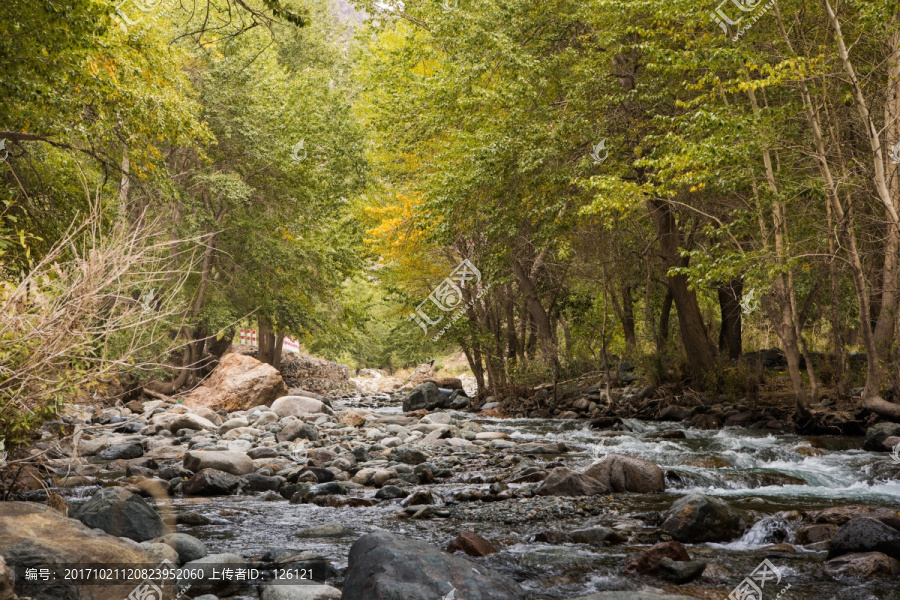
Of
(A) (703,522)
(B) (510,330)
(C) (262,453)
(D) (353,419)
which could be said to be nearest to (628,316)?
(B) (510,330)

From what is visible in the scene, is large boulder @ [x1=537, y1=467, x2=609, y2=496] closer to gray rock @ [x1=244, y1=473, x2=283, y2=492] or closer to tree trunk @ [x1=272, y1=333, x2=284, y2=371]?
gray rock @ [x1=244, y1=473, x2=283, y2=492]

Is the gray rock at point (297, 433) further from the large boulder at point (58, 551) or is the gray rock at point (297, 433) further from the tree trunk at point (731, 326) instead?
the tree trunk at point (731, 326)

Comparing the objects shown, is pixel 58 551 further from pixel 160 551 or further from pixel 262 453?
pixel 262 453

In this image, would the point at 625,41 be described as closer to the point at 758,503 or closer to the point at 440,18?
the point at 440,18

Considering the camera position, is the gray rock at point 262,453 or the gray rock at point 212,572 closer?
the gray rock at point 212,572

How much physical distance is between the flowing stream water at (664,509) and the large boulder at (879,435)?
0.57 ft

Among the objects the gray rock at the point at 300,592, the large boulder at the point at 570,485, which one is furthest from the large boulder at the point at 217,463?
the gray rock at the point at 300,592

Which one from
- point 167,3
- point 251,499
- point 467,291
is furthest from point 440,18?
point 251,499

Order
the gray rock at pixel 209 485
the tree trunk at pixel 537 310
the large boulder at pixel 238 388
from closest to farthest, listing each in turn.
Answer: the gray rock at pixel 209 485, the tree trunk at pixel 537 310, the large boulder at pixel 238 388

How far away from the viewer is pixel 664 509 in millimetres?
7055

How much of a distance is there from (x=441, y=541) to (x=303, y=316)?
1563 centimetres

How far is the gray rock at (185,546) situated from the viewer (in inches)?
209

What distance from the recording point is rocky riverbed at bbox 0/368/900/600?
15.0ft

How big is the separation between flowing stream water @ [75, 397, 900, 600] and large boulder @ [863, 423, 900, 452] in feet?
0.57
